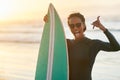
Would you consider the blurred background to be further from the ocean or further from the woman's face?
the woman's face

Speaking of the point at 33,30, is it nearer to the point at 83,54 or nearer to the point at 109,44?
the point at 83,54

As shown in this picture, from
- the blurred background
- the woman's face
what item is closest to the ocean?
the blurred background

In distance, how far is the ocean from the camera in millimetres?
1969

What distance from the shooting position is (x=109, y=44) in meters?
1.79

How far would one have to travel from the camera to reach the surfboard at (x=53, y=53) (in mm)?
1846

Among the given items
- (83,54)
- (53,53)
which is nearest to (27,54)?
(53,53)

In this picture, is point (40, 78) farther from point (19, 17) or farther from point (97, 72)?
point (19, 17)

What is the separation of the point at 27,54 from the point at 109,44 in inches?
28.5

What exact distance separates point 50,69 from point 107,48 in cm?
33

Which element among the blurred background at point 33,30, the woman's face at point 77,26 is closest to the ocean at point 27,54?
the blurred background at point 33,30

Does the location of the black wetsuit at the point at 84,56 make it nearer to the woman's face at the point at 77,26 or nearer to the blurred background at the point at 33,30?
the woman's face at the point at 77,26

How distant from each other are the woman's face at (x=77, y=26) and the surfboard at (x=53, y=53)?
0.07 metres

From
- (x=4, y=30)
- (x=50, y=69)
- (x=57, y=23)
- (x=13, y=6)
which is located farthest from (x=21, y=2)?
(x=50, y=69)

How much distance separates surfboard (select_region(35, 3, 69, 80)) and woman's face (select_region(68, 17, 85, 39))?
7 centimetres
